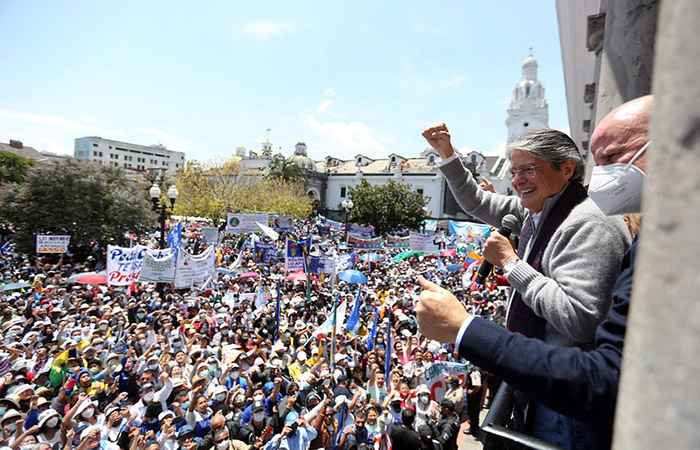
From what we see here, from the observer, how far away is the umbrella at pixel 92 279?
10705 mm

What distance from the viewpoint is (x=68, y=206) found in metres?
18.2

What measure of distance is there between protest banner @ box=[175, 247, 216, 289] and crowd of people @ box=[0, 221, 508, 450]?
618mm

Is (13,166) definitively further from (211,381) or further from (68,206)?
(211,381)

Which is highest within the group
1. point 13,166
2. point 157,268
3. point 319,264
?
point 13,166

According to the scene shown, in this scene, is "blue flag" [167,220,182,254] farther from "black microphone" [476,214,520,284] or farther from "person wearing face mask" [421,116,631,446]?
"person wearing face mask" [421,116,631,446]

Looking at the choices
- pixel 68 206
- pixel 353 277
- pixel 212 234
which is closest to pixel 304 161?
pixel 212 234

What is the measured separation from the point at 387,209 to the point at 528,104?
32450 mm

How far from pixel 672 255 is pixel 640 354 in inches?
5.2

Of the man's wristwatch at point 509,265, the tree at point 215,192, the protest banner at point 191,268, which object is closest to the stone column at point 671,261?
the man's wristwatch at point 509,265

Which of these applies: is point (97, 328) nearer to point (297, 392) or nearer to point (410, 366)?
point (297, 392)

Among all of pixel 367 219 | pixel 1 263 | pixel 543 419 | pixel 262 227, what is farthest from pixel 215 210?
pixel 543 419

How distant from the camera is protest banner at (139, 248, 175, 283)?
32.6ft

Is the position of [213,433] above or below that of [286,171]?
below

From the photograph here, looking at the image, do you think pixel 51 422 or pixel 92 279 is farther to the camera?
pixel 92 279
